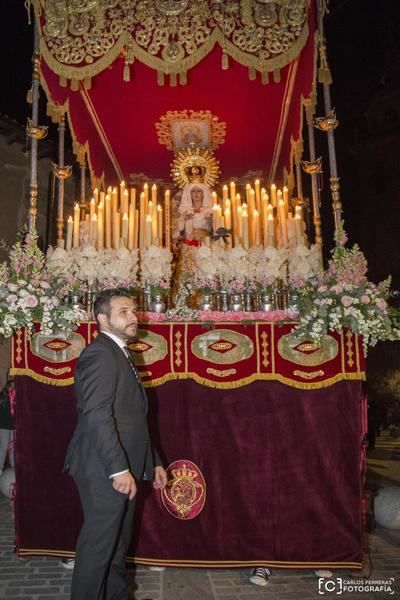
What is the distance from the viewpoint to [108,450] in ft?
9.11

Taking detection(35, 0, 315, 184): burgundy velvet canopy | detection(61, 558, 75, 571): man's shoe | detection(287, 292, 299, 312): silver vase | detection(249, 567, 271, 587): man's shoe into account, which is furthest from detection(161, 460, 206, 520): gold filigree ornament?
detection(35, 0, 315, 184): burgundy velvet canopy

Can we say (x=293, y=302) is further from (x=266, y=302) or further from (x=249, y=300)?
(x=249, y=300)

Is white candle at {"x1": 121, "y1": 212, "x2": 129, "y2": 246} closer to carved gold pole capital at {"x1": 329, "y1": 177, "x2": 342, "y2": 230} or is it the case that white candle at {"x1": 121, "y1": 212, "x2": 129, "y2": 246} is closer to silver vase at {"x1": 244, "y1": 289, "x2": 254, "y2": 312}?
silver vase at {"x1": 244, "y1": 289, "x2": 254, "y2": 312}

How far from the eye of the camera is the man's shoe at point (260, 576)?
13.0ft

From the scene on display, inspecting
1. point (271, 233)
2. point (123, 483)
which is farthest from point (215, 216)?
point (123, 483)

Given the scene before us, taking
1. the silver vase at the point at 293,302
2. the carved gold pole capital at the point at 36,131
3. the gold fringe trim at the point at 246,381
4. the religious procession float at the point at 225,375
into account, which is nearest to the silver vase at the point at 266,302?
the religious procession float at the point at 225,375

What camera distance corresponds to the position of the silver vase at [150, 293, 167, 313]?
15.1 feet

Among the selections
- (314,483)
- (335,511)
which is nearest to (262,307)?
(314,483)

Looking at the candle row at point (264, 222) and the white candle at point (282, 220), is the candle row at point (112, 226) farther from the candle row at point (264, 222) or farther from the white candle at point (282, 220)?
the white candle at point (282, 220)

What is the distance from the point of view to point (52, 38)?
17.6 feet

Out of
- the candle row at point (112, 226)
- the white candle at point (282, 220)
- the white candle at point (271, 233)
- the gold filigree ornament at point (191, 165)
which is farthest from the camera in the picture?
the gold filigree ornament at point (191, 165)

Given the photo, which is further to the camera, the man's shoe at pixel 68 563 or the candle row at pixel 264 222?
the candle row at pixel 264 222

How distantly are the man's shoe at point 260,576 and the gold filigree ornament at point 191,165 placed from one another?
6064 millimetres

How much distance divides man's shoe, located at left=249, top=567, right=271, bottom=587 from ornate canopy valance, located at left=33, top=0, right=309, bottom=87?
5315 millimetres
